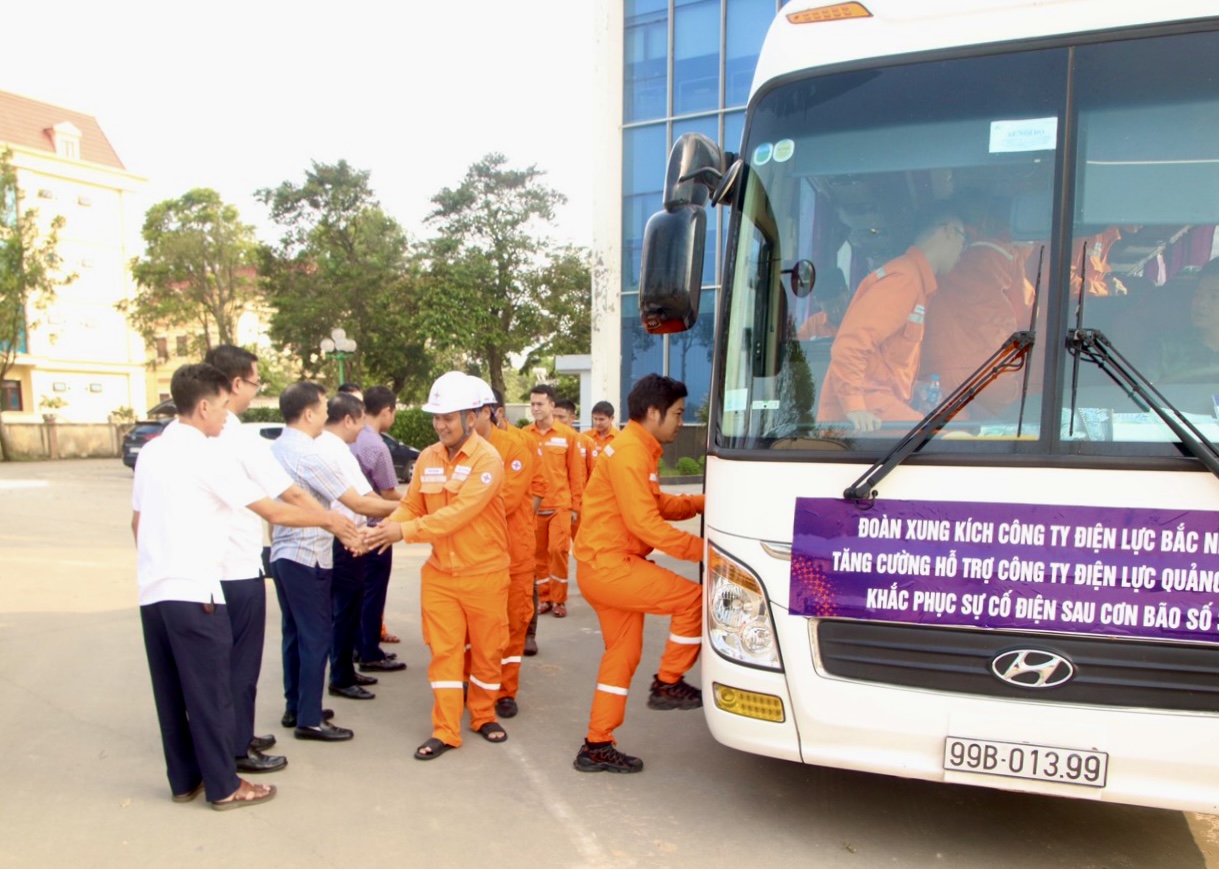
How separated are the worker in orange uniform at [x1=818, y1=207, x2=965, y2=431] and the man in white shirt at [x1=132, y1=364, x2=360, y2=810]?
8.14ft

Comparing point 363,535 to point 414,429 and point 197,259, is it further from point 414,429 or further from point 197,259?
point 197,259

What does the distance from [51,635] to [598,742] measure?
5.38 metres

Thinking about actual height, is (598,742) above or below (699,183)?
below

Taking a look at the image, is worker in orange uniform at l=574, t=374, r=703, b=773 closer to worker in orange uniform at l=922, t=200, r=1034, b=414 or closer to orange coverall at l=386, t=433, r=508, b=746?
orange coverall at l=386, t=433, r=508, b=746

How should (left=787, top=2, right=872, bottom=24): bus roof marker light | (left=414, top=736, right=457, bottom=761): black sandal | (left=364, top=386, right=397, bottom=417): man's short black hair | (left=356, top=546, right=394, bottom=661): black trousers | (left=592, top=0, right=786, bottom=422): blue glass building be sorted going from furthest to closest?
(left=592, top=0, right=786, bottom=422): blue glass building → (left=364, top=386, right=397, bottom=417): man's short black hair → (left=356, top=546, right=394, bottom=661): black trousers → (left=414, top=736, right=457, bottom=761): black sandal → (left=787, top=2, right=872, bottom=24): bus roof marker light

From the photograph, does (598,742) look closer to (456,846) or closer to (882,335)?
(456,846)

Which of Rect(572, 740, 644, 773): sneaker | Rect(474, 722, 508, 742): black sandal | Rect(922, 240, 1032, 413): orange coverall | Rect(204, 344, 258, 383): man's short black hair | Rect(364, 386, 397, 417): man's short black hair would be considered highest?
Rect(922, 240, 1032, 413): orange coverall

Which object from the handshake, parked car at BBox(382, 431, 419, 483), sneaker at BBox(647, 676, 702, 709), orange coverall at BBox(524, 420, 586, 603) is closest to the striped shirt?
the handshake

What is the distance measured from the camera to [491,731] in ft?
16.8

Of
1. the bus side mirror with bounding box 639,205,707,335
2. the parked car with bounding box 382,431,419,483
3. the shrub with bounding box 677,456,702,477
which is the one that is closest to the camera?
the bus side mirror with bounding box 639,205,707,335

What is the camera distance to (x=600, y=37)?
21.9 m

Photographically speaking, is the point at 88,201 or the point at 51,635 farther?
the point at 88,201

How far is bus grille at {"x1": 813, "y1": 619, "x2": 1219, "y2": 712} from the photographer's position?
124 inches

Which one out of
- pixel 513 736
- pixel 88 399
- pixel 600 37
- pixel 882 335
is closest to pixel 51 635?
pixel 513 736
